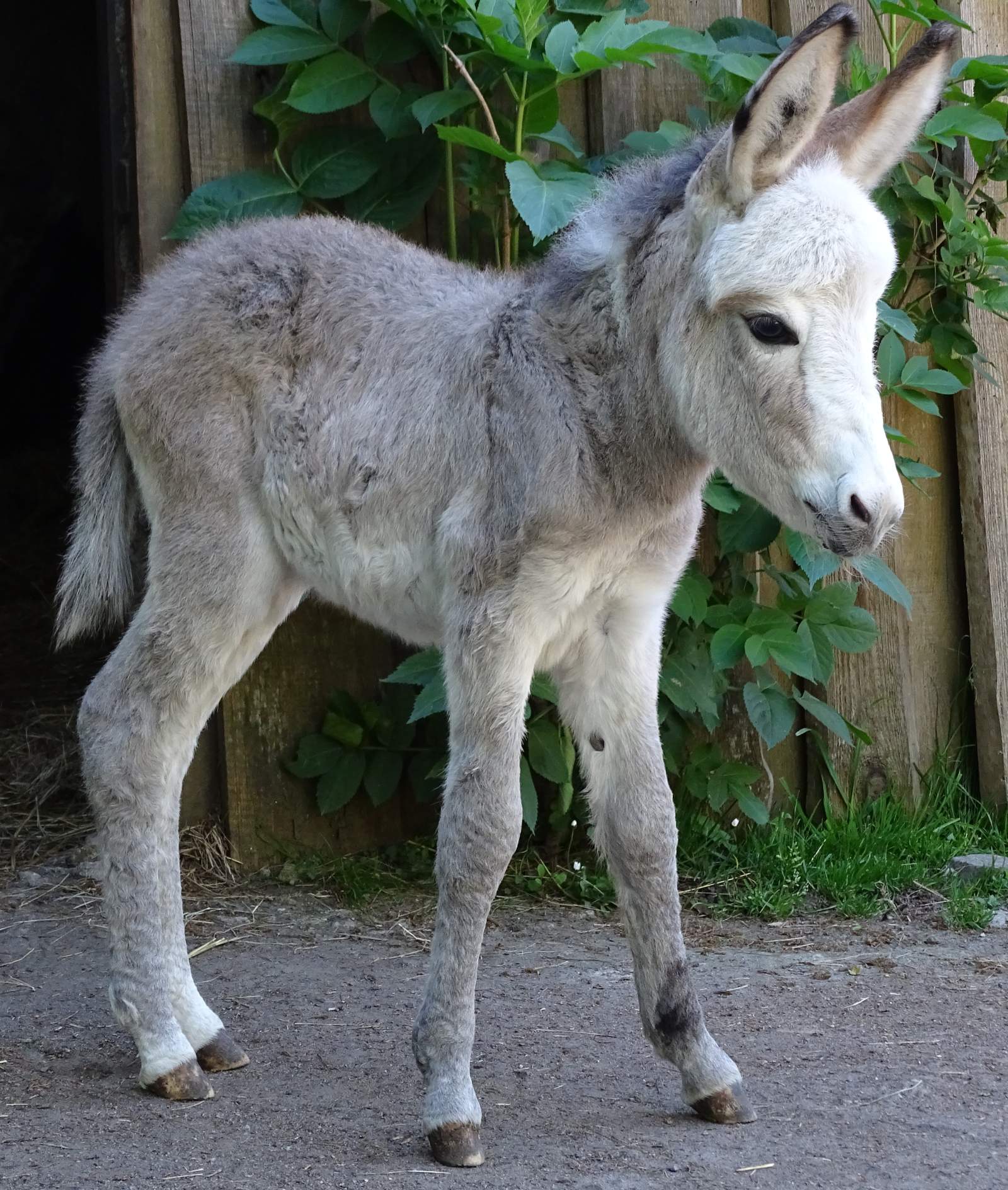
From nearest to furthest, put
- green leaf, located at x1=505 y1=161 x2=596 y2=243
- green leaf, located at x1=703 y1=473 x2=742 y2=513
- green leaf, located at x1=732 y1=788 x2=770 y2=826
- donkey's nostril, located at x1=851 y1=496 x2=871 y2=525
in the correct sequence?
donkey's nostril, located at x1=851 y1=496 x2=871 y2=525
green leaf, located at x1=505 y1=161 x2=596 y2=243
green leaf, located at x1=703 y1=473 x2=742 y2=513
green leaf, located at x1=732 y1=788 x2=770 y2=826

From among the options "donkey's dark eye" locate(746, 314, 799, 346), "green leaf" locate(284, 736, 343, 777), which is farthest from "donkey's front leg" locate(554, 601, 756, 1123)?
"green leaf" locate(284, 736, 343, 777)

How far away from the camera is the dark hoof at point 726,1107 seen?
2939 mm

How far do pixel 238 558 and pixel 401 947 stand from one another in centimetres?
142

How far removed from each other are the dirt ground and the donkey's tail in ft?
3.58

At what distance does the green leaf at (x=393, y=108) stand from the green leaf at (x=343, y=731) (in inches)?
72.8

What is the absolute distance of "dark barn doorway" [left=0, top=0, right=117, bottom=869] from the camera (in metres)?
7.91

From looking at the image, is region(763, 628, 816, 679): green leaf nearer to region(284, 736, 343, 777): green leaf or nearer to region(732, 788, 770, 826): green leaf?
region(732, 788, 770, 826): green leaf

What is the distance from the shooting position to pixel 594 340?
306 cm

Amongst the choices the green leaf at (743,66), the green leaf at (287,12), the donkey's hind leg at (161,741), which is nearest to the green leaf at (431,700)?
the donkey's hind leg at (161,741)

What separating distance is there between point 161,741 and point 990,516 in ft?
9.20

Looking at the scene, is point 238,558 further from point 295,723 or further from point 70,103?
point 70,103

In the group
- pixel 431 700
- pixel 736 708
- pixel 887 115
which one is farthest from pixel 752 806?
pixel 887 115

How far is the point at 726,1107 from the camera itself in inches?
116

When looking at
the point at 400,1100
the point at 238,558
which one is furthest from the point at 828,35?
the point at 400,1100
